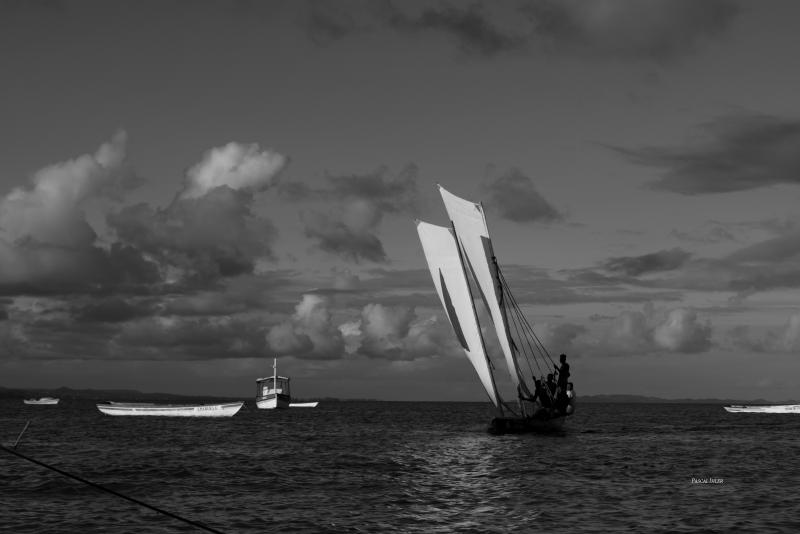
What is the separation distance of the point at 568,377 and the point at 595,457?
16208 millimetres

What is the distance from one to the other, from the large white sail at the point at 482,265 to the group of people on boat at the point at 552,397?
1158mm

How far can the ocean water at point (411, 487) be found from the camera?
95.8 feet

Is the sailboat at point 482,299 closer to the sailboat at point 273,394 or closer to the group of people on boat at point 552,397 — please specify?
the group of people on boat at point 552,397

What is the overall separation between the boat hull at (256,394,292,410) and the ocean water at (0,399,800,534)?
84016 millimetres

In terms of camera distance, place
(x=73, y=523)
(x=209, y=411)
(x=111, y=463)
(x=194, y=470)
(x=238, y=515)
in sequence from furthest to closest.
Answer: (x=209, y=411) < (x=111, y=463) < (x=194, y=470) < (x=238, y=515) < (x=73, y=523)

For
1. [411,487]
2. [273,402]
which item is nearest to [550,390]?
[411,487]

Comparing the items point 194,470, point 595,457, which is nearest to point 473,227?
point 595,457

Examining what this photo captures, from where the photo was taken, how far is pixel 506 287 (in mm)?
70312

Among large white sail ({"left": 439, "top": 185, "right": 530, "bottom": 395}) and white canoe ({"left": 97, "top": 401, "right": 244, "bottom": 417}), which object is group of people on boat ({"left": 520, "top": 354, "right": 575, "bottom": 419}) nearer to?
large white sail ({"left": 439, "top": 185, "right": 530, "bottom": 395})

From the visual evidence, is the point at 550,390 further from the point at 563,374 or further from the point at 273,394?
the point at 273,394

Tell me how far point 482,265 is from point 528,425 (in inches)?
504

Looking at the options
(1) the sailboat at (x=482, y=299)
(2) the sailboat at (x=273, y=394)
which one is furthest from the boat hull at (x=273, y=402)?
(1) the sailboat at (x=482, y=299)

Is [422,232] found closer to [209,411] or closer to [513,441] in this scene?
[513,441]

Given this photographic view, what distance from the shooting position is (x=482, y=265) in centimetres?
6819
